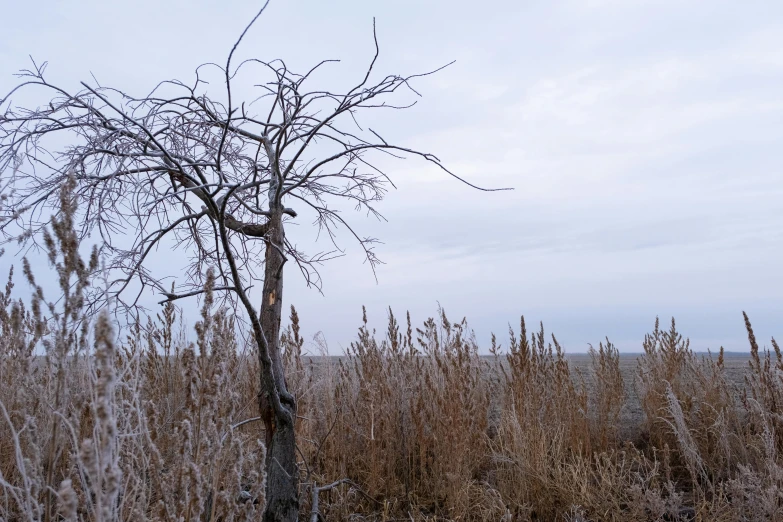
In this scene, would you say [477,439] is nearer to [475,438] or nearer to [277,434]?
[475,438]

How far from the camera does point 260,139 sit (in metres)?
4.01

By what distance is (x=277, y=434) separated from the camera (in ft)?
11.4

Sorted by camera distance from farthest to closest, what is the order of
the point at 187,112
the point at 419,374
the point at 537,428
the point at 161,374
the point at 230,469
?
the point at 161,374, the point at 419,374, the point at 537,428, the point at 187,112, the point at 230,469

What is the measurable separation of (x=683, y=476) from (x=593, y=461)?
744 mm

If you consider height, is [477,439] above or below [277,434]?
below

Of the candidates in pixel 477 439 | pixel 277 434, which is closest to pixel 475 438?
pixel 477 439

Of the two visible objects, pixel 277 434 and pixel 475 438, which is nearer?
pixel 277 434

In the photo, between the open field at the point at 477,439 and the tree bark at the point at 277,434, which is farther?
the open field at the point at 477,439

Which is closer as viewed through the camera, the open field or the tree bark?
the tree bark

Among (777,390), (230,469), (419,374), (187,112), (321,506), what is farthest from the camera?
(419,374)

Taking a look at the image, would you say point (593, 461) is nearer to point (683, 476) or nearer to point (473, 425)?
point (683, 476)

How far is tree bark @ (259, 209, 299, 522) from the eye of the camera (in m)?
3.45

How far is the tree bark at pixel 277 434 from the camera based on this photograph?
3447 mm

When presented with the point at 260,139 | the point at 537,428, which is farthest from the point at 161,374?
the point at 537,428
